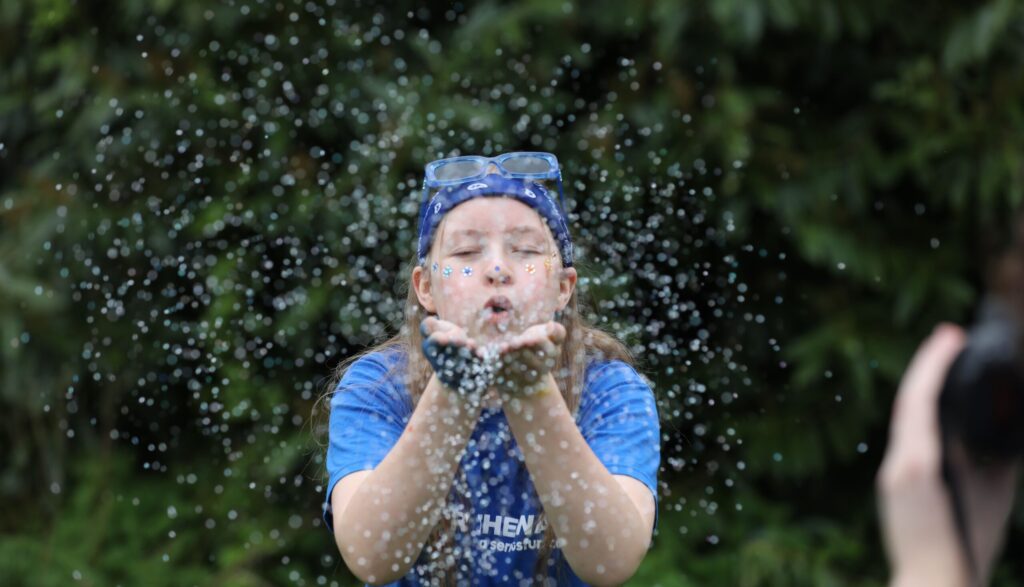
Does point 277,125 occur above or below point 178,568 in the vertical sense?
above

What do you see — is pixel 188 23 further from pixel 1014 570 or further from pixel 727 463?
pixel 1014 570

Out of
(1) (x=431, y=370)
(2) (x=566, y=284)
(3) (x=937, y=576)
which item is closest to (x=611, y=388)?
(2) (x=566, y=284)

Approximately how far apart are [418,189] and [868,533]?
6.15ft

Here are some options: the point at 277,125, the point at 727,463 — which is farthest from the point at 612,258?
the point at 277,125

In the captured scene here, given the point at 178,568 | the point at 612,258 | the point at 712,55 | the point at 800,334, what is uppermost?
the point at 712,55

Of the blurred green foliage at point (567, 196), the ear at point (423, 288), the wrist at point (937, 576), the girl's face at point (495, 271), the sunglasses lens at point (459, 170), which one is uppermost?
the wrist at point (937, 576)

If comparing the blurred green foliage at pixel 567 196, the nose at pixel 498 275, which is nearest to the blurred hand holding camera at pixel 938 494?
the nose at pixel 498 275

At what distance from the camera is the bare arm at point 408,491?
1889mm

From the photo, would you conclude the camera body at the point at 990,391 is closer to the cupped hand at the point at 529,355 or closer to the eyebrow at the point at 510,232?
the cupped hand at the point at 529,355

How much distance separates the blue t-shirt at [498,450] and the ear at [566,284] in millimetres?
143

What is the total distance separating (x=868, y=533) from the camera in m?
4.23

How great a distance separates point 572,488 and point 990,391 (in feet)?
3.64

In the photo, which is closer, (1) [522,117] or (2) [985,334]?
(2) [985,334]

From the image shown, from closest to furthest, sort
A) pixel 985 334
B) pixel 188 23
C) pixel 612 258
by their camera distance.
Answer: pixel 985 334 < pixel 612 258 < pixel 188 23
